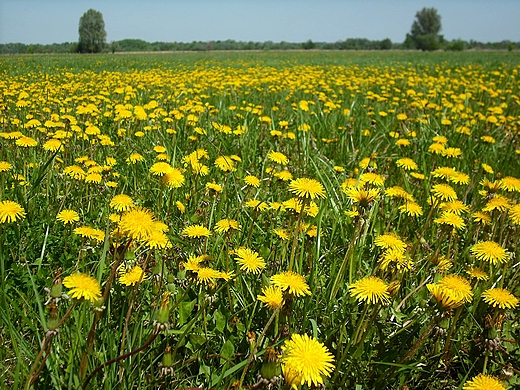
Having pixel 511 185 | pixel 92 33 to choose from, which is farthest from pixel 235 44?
pixel 511 185

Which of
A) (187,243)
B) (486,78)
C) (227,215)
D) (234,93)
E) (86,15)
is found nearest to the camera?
(187,243)

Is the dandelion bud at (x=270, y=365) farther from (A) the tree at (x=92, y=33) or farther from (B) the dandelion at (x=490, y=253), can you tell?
(A) the tree at (x=92, y=33)

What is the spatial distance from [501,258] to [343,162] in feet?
6.20

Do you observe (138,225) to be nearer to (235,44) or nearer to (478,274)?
(478,274)

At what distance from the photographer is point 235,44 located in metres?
68.1

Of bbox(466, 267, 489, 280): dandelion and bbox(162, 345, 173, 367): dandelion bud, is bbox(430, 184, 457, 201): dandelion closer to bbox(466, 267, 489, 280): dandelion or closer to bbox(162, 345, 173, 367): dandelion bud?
bbox(466, 267, 489, 280): dandelion

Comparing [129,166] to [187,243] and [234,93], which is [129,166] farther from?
[234,93]

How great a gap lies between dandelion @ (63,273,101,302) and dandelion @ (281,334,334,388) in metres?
0.47

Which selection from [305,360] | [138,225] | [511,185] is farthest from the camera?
[511,185]

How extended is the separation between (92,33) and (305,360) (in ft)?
145

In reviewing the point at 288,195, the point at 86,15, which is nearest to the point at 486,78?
the point at 288,195

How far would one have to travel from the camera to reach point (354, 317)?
4.66ft

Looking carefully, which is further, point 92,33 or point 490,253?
point 92,33

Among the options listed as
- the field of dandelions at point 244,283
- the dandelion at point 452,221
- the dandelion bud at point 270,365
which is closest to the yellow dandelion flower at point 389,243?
the field of dandelions at point 244,283
